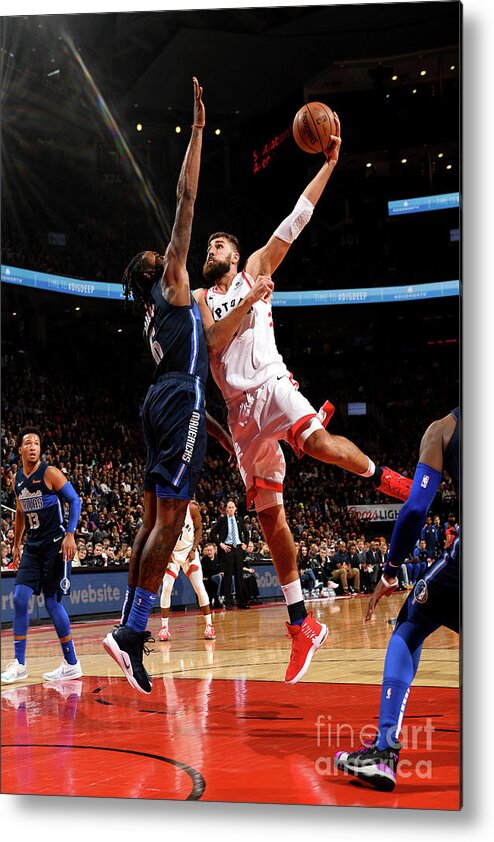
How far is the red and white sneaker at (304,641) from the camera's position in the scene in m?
4.22

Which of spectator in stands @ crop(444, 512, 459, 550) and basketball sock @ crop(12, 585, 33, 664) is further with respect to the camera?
basketball sock @ crop(12, 585, 33, 664)

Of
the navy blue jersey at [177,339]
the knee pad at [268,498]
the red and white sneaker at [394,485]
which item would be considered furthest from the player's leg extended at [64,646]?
the red and white sneaker at [394,485]

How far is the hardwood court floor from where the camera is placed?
3797 mm

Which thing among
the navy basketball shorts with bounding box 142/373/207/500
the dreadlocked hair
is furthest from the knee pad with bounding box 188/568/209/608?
the dreadlocked hair

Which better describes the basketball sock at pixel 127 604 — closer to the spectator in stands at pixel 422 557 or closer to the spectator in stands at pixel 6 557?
the spectator in stands at pixel 6 557

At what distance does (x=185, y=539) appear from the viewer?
4359 millimetres

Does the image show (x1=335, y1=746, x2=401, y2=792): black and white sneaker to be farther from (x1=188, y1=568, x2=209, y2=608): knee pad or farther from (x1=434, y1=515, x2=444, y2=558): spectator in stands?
(x1=188, y1=568, x2=209, y2=608): knee pad

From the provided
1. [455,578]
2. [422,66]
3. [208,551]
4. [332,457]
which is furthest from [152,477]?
[422,66]

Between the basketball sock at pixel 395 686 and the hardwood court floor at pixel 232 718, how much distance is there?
0.21 m

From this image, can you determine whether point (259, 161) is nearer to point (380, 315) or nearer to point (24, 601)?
point (380, 315)

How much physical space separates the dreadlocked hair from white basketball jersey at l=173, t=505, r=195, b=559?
1032 millimetres

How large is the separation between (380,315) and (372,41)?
1.23 metres

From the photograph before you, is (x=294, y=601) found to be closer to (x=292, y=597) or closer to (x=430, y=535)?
(x=292, y=597)

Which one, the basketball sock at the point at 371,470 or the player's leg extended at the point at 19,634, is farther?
the player's leg extended at the point at 19,634
